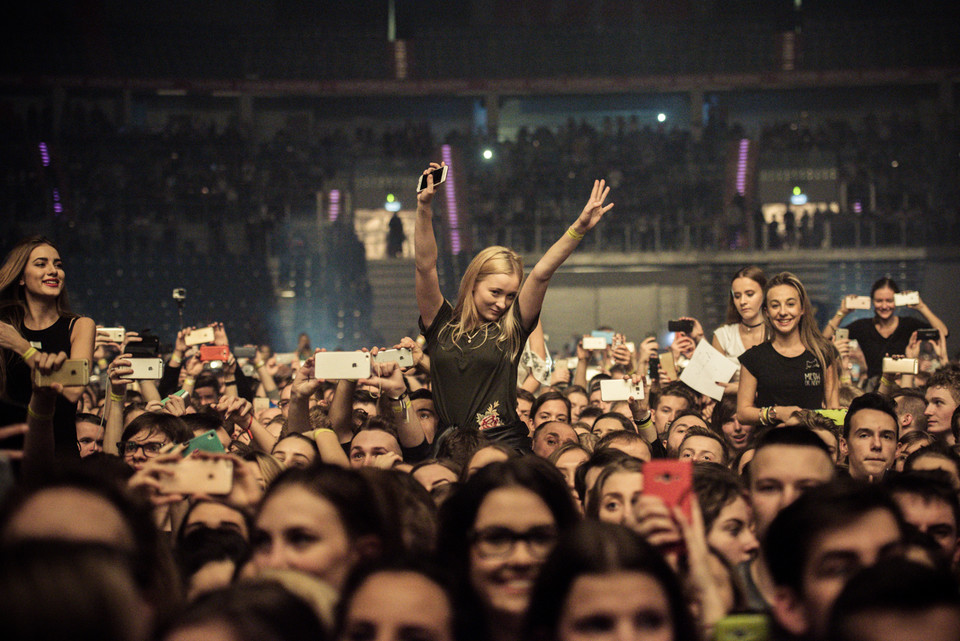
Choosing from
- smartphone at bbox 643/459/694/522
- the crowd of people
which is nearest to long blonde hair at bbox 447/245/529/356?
the crowd of people

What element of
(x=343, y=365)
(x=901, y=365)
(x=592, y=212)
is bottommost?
(x=901, y=365)

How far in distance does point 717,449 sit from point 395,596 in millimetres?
3261

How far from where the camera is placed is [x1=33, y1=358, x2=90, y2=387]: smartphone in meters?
3.88

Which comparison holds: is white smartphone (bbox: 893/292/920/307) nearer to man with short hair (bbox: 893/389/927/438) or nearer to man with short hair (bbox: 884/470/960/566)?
man with short hair (bbox: 893/389/927/438)

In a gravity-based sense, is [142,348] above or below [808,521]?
above

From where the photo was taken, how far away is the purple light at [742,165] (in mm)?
24703

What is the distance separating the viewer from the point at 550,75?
1121 inches

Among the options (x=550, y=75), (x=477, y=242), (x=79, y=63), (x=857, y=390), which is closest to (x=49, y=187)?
(x=79, y=63)

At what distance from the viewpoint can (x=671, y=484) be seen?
2.57m

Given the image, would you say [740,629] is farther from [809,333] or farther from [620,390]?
[620,390]

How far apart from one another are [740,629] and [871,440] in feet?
8.89

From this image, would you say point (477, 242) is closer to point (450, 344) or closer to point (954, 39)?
point (954, 39)

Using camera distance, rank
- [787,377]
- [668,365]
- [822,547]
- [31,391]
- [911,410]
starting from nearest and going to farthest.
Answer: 1. [822,547]
2. [31,391]
3. [787,377]
4. [911,410]
5. [668,365]

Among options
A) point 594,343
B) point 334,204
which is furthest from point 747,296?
point 334,204
